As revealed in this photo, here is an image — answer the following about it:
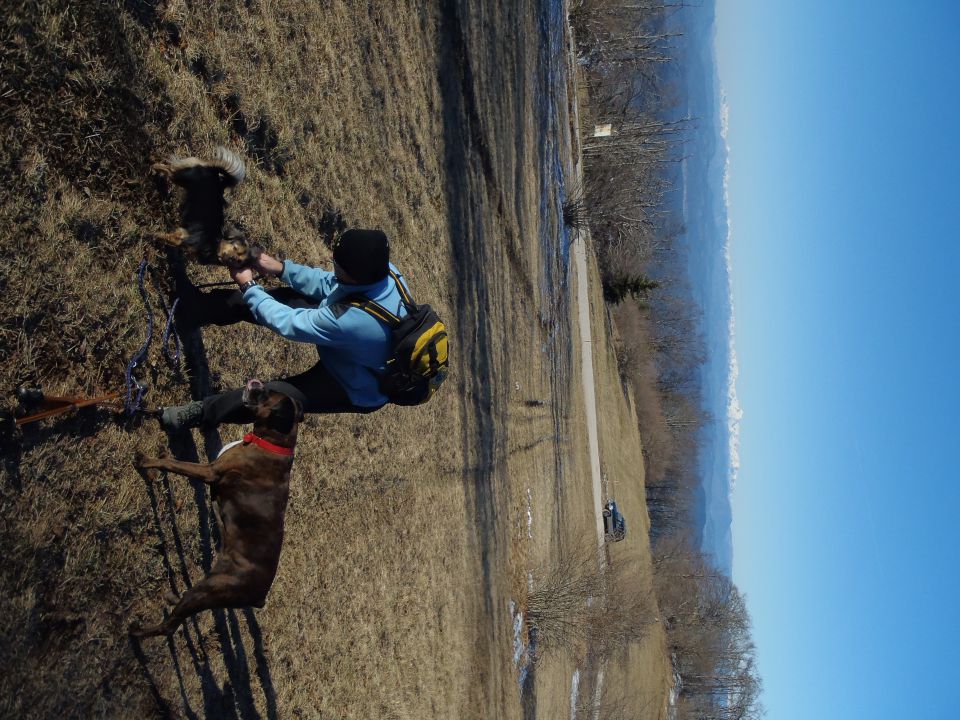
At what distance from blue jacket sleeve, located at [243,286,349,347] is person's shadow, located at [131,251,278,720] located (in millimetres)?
1198

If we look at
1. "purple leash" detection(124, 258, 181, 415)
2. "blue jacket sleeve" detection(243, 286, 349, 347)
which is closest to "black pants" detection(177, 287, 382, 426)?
"purple leash" detection(124, 258, 181, 415)

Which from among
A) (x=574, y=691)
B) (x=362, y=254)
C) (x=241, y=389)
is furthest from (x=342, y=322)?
(x=574, y=691)

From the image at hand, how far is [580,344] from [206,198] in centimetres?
1702

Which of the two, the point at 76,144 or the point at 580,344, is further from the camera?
the point at 580,344

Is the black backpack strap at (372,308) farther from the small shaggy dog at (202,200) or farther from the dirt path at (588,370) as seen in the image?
the dirt path at (588,370)

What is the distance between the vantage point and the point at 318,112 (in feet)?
22.7

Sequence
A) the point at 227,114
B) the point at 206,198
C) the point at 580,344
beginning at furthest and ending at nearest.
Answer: the point at 580,344 < the point at 227,114 < the point at 206,198

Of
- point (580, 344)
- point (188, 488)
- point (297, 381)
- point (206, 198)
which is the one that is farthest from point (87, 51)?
point (580, 344)

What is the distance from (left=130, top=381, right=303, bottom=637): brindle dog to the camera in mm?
4395

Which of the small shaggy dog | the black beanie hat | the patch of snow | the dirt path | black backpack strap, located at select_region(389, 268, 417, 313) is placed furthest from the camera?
the dirt path

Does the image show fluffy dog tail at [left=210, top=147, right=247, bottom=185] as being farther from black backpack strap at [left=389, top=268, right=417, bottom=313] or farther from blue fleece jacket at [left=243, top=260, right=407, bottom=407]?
black backpack strap at [left=389, top=268, right=417, bottom=313]

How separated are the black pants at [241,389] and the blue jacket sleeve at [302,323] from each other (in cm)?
55

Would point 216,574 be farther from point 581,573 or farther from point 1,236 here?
point 581,573

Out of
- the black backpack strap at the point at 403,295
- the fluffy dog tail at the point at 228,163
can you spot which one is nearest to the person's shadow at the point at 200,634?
the fluffy dog tail at the point at 228,163
